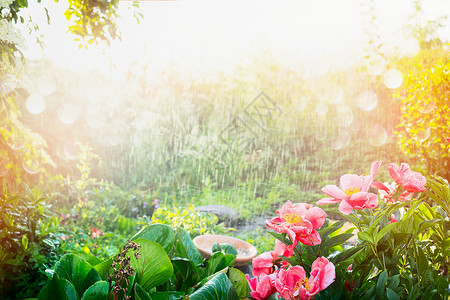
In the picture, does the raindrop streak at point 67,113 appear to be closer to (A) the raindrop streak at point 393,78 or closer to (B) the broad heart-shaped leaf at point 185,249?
(A) the raindrop streak at point 393,78

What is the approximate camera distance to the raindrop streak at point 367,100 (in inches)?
218

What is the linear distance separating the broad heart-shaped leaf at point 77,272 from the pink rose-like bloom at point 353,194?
557 mm

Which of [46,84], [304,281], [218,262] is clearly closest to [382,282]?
[304,281]

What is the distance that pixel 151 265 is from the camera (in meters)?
0.86

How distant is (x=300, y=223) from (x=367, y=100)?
5271 millimetres

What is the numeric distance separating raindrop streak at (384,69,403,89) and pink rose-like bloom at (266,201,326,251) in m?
4.80

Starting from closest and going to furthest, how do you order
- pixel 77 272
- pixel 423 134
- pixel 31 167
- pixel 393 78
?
1. pixel 77 272
2. pixel 31 167
3. pixel 423 134
4. pixel 393 78

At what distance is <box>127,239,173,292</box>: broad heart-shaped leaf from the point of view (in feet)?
2.81

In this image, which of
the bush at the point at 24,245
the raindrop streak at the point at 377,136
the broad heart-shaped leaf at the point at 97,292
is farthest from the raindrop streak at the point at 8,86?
the raindrop streak at the point at 377,136

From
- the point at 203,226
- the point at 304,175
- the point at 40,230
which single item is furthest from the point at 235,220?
the point at 40,230

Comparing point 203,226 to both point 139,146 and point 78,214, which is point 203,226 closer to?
point 78,214

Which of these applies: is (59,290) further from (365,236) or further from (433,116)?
(433,116)

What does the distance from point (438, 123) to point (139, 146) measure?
386 centimetres

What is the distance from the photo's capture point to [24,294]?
1795mm
